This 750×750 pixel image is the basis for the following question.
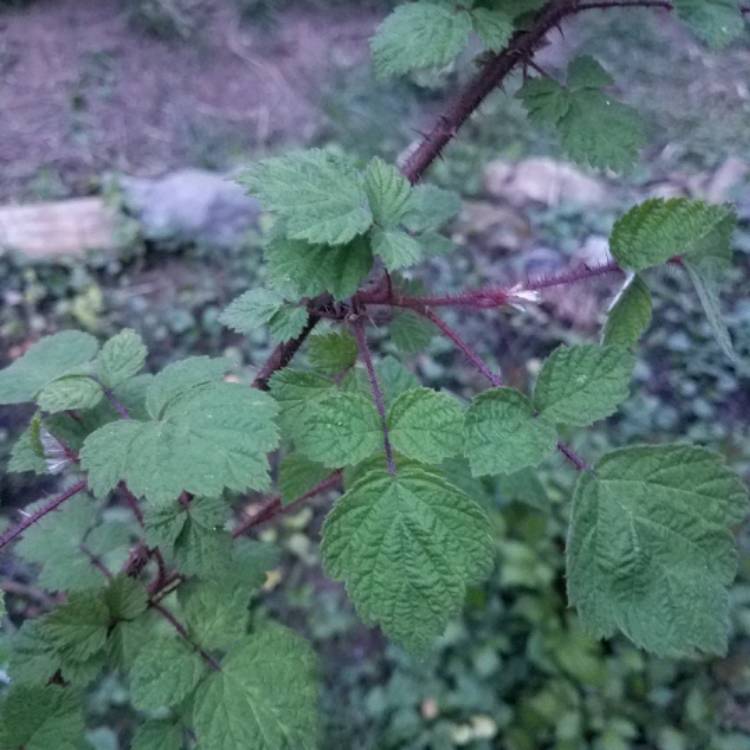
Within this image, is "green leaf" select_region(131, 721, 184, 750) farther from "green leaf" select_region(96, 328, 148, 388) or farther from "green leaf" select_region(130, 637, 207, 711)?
"green leaf" select_region(96, 328, 148, 388)

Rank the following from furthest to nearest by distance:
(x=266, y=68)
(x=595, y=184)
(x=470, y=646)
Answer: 1. (x=266, y=68)
2. (x=595, y=184)
3. (x=470, y=646)

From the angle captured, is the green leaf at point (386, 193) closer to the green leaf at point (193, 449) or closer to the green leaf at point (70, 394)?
the green leaf at point (193, 449)

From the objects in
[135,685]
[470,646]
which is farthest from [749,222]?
[135,685]

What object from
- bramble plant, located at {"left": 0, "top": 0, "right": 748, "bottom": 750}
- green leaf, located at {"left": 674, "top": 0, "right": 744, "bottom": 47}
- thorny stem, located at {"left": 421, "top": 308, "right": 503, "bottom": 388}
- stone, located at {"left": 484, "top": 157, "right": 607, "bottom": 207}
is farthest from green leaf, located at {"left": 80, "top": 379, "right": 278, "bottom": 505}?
stone, located at {"left": 484, "top": 157, "right": 607, "bottom": 207}

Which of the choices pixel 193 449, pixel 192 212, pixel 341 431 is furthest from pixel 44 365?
pixel 192 212

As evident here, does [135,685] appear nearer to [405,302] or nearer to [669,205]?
[405,302]

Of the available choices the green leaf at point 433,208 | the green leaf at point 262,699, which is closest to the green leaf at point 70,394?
the green leaf at point 262,699

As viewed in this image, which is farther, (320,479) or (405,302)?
(320,479)
